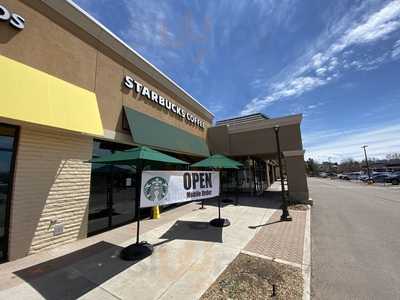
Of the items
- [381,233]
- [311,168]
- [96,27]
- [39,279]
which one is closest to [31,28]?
[96,27]

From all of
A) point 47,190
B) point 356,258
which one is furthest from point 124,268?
point 356,258

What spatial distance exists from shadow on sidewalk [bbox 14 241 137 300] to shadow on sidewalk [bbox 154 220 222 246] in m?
1.53

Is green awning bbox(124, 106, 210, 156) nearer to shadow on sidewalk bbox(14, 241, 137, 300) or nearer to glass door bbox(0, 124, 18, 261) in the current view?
glass door bbox(0, 124, 18, 261)

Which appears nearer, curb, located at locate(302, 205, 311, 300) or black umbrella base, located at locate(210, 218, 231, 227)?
curb, located at locate(302, 205, 311, 300)

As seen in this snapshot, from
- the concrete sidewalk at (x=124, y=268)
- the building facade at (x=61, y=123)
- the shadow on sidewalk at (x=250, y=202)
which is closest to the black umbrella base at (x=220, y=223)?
the concrete sidewalk at (x=124, y=268)

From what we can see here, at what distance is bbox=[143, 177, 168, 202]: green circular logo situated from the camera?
501 cm

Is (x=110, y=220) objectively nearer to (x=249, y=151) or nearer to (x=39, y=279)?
(x=39, y=279)

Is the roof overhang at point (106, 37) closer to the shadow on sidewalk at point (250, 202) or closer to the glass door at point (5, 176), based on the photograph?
the glass door at point (5, 176)

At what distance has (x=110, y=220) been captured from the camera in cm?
767

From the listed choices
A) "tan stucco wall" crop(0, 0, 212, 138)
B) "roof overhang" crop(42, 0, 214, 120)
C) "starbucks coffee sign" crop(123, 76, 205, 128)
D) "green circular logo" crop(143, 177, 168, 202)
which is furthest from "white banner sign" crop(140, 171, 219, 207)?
"roof overhang" crop(42, 0, 214, 120)

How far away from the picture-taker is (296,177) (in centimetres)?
1313

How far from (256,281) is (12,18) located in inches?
340

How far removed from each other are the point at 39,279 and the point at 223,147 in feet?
46.0

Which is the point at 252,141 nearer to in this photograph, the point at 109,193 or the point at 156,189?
the point at 109,193
